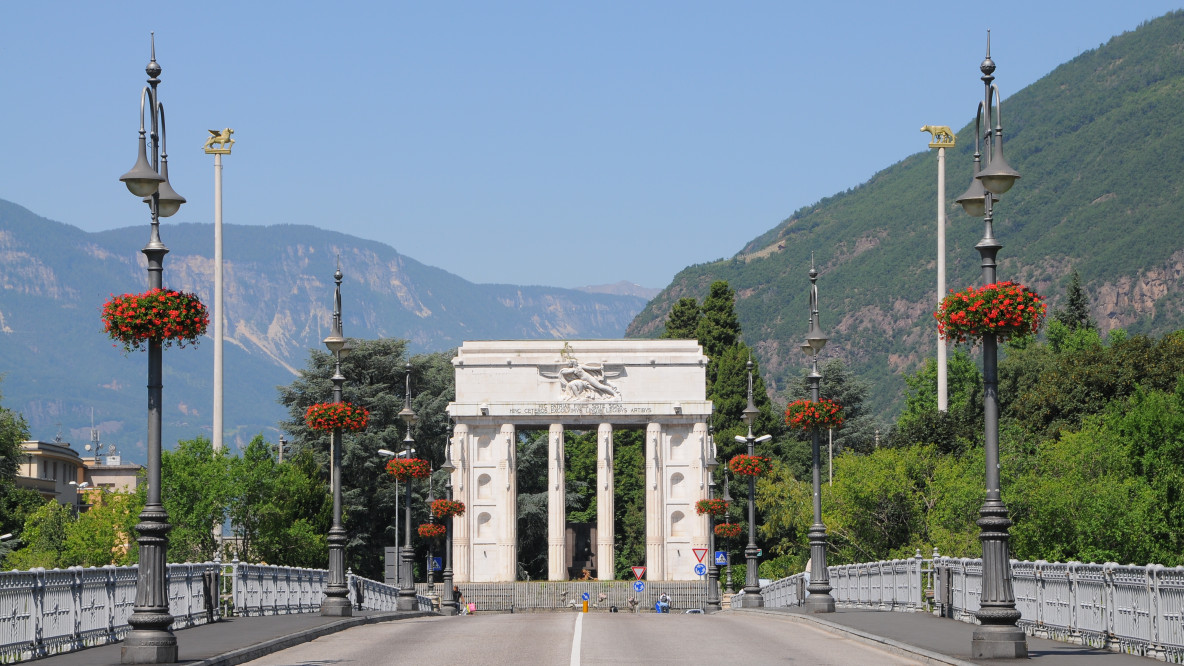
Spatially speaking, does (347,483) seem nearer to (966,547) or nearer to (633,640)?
(966,547)

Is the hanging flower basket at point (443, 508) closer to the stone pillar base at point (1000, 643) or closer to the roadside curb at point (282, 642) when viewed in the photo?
the roadside curb at point (282, 642)

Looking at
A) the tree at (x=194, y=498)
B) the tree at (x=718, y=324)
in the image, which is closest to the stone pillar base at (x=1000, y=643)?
the tree at (x=194, y=498)

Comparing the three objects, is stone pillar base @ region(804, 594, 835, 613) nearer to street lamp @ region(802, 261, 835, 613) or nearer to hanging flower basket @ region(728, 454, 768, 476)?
street lamp @ region(802, 261, 835, 613)

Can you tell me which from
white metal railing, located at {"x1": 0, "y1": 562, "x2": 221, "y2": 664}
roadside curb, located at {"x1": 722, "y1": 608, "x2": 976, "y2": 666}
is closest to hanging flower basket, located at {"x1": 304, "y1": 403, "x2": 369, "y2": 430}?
white metal railing, located at {"x1": 0, "y1": 562, "x2": 221, "y2": 664}

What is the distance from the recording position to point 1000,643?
77.6 ft

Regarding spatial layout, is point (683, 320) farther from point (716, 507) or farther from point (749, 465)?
point (749, 465)

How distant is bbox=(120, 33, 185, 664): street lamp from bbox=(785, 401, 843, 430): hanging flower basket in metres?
23.4

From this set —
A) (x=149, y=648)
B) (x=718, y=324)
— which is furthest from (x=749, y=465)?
(x=718, y=324)

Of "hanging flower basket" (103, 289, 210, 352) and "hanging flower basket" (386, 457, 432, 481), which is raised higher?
"hanging flower basket" (103, 289, 210, 352)

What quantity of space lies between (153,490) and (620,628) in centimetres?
1405

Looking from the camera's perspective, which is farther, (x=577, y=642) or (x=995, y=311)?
(x=577, y=642)

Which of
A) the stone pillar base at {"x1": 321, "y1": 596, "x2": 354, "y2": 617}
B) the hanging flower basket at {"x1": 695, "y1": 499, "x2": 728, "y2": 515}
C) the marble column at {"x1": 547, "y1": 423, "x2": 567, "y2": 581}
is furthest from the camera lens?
the marble column at {"x1": 547, "y1": 423, "x2": 567, "y2": 581}

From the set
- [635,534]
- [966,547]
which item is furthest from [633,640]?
[635,534]

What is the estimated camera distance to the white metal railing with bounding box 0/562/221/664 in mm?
23156
